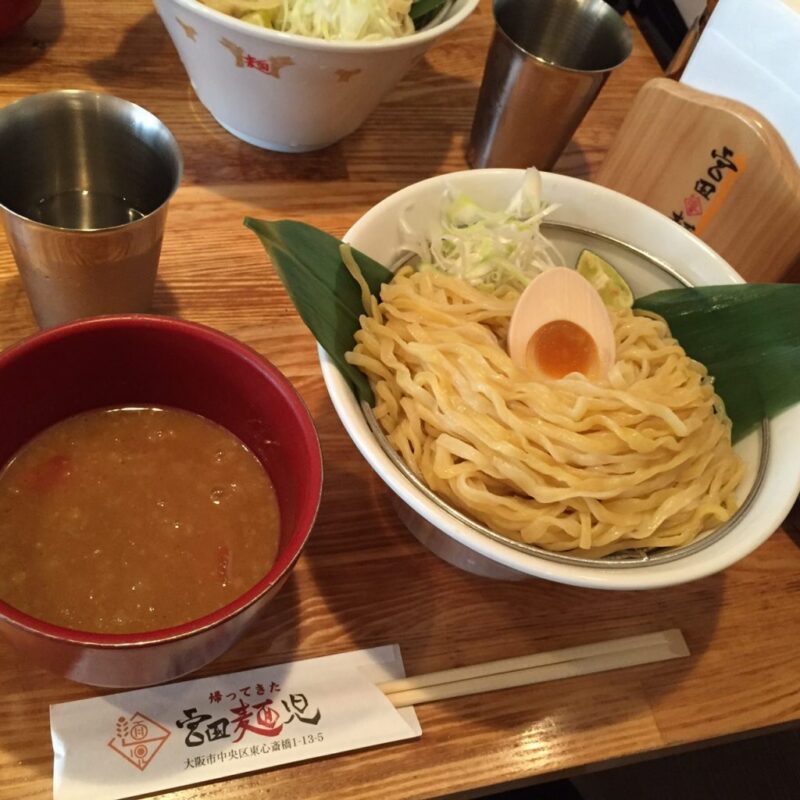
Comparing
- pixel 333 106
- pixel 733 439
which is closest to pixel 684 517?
pixel 733 439

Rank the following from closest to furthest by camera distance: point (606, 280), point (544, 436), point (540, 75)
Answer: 1. point (544, 436)
2. point (606, 280)
3. point (540, 75)

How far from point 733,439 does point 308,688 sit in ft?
2.24

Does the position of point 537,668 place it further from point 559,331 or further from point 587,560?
point 559,331

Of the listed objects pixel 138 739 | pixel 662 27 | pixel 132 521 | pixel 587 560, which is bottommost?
pixel 138 739

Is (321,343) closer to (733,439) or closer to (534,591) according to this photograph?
(534,591)

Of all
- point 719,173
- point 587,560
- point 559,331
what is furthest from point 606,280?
point 587,560

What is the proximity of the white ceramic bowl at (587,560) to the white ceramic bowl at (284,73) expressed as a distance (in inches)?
10.1

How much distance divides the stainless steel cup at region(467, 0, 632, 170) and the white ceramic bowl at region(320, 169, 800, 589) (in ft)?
0.87

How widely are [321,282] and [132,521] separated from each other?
389 millimetres

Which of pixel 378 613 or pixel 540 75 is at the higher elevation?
pixel 540 75

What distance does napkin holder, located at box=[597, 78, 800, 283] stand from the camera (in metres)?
1.27

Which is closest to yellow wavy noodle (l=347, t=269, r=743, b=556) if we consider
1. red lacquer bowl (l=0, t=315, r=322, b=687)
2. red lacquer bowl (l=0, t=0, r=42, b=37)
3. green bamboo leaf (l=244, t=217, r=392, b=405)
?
green bamboo leaf (l=244, t=217, r=392, b=405)

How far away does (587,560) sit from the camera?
2.97 ft

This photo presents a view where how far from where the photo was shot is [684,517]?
1.01 meters
